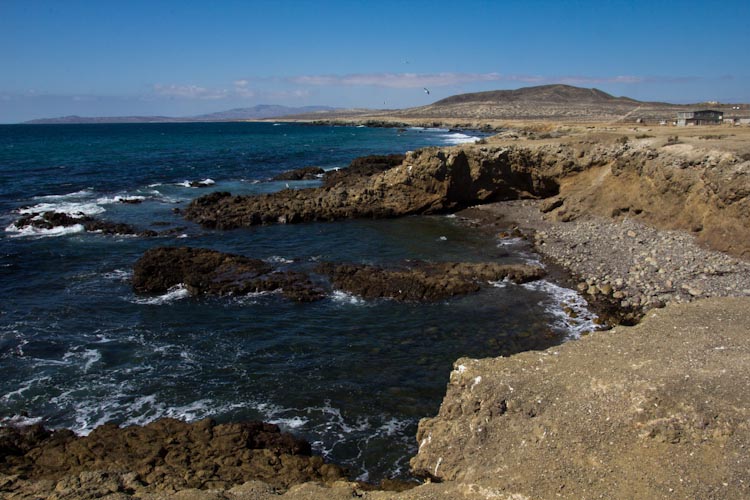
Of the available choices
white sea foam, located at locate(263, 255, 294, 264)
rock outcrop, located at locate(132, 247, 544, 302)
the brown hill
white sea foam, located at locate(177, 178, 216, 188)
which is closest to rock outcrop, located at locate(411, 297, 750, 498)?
rock outcrop, located at locate(132, 247, 544, 302)

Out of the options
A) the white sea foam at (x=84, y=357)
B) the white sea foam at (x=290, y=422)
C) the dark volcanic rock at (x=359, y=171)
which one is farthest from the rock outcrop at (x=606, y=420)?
the dark volcanic rock at (x=359, y=171)

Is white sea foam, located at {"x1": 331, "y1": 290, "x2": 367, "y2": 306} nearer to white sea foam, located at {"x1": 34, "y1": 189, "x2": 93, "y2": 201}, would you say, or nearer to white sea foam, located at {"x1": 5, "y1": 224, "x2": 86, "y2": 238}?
white sea foam, located at {"x1": 5, "y1": 224, "x2": 86, "y2": 238}

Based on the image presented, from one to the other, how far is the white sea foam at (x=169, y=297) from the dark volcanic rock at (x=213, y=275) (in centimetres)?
22

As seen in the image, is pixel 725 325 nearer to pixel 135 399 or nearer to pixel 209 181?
pixel 135 399

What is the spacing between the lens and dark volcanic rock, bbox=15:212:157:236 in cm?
3081

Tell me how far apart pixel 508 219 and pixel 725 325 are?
67.6 feet

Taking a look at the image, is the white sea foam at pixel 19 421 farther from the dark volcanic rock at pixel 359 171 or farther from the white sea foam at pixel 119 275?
the dark volcanic rock at pixel 359 171

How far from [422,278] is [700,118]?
4130 centimetres

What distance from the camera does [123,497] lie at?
8609mm

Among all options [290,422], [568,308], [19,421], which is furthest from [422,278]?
[19,421]

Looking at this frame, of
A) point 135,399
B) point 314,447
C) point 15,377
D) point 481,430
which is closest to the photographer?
point 481,430

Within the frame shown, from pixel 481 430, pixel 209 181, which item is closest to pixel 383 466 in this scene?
pixel 481 430

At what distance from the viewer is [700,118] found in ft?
158

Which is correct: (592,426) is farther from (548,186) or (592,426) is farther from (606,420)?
(548,186)
